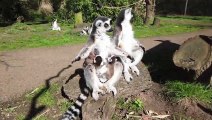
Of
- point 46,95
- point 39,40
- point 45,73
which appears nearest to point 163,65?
point 45,73

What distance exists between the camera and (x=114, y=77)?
17.6 feet

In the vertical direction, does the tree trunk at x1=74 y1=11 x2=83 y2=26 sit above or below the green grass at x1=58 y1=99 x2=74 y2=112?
above

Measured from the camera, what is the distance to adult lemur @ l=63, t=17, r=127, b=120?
5.12 m

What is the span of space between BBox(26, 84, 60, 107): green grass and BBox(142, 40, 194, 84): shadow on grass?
2234 millimetres

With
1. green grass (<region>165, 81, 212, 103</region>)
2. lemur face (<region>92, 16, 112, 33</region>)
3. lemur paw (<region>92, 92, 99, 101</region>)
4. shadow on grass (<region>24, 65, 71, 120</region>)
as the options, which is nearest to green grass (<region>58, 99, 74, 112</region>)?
shadow on grass (<region>24, 65, 71, 120</region>)

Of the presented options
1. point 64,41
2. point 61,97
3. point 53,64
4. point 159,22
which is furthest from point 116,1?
point 61,97

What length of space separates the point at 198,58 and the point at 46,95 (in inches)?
119

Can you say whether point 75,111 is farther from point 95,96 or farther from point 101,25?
point 101,25

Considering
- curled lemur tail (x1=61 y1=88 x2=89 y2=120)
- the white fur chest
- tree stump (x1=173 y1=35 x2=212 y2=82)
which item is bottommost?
curled lemur tail (x1=61 y1=88 x2=89 y2=120)

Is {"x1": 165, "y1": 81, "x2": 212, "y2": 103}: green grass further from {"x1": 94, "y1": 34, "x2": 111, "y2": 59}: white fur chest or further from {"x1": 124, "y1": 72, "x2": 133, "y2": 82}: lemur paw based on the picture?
{"x1": 94, "y1": 34, "x2": 111, "y2": 59}: white fur chest

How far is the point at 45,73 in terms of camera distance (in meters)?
8.27

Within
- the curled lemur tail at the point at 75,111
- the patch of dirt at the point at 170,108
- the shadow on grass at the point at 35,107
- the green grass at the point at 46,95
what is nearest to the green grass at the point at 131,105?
the patch of dirt at the point at 170,108

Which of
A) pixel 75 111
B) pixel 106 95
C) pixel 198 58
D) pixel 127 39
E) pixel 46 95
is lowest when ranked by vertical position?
pixel 46 95

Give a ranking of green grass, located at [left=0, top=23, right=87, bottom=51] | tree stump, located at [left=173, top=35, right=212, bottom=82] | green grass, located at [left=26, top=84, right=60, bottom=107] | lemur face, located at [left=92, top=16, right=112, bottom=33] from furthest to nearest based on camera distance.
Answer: green grass, located at [left=0, top=23, right=87, bottom=51] < green grass, located at [left=26, top=84, right=60, bottom=107] < tree stump, located at [left=173, top=35, right=212, bottom=82] < lemur face, located at [left=92, top=16, right=112, bottom=33]
